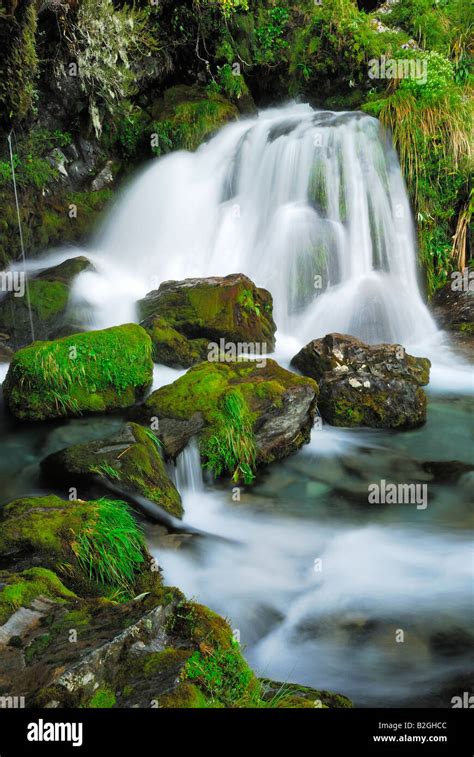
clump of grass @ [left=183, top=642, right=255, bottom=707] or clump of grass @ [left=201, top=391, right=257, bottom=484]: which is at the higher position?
clump of grass @ [left=183, top=642, right=255, bottom=707]

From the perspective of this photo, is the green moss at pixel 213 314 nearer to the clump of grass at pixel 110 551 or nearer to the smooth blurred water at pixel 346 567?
the smooth blurred water at pixel 346 567

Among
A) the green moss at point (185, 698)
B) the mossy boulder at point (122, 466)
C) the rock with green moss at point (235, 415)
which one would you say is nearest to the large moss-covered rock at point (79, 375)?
the rock with green moss at point (235, 415)

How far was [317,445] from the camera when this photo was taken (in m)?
6.49

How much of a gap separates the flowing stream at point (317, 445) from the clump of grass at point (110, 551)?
477 millimetres

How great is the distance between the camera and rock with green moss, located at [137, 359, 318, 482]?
573 cm

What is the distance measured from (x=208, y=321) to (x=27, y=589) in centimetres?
557

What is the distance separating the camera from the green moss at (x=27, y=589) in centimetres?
286

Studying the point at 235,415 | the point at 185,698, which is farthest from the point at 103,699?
the point at 235,415

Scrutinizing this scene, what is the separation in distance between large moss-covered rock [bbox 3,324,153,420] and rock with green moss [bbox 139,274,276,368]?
1.03 meters

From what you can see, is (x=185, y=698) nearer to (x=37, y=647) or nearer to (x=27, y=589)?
(x=37, y=647)

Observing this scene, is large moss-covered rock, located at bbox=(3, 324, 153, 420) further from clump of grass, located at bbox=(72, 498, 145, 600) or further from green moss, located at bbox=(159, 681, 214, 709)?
green moss, located at bbox=(159, 681, 214, 709)

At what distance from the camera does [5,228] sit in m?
10.8

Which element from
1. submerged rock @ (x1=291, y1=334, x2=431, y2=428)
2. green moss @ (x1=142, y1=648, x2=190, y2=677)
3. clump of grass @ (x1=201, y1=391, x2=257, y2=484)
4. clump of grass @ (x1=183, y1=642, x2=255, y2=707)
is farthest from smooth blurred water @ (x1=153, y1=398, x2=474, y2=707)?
green moss @ (x1=142, y1=648, x2=190, y2=677)

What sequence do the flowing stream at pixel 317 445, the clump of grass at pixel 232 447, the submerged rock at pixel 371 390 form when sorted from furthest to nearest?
1. the submerged rock at pixel 371 390
2. the clump of grass at pixel 232 447
3. the flowing stream at pixel 317 445
